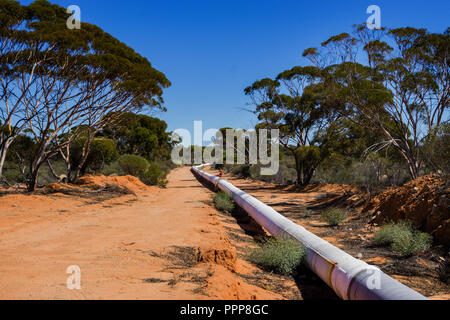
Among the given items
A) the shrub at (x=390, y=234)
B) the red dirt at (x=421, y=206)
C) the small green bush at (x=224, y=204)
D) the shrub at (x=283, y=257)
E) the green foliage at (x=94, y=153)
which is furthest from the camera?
the green foliage at (x=94, y=153)

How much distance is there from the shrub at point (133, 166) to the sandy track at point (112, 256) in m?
17.1

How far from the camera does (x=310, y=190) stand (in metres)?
24.0

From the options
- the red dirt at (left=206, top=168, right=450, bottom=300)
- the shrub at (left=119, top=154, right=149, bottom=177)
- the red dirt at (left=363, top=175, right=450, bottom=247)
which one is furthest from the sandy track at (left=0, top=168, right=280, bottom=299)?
the shrub at (left=119, top=154, right=149, bottom=177)

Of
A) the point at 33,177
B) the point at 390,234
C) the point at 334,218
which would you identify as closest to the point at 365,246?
the point at 390,234

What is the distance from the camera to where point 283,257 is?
258 inches

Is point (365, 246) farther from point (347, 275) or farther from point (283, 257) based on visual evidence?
point (347, 275)

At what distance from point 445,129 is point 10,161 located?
97.6ft

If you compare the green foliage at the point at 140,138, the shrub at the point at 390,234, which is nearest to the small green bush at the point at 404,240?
the shrub at the point at 390,234

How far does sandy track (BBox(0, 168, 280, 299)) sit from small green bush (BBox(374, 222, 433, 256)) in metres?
4.15

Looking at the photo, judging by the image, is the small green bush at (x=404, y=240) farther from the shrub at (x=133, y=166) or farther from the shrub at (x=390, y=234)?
the shrub at (x=133, y=166)

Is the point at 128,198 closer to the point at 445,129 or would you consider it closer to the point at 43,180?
the point at 43,180

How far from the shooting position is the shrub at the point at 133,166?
2947 cm

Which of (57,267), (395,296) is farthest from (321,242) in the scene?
(57,267)

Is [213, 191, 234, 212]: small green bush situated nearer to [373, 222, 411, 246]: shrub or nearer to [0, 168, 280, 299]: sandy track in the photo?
[0, 168, 280, 299]: sandy track
